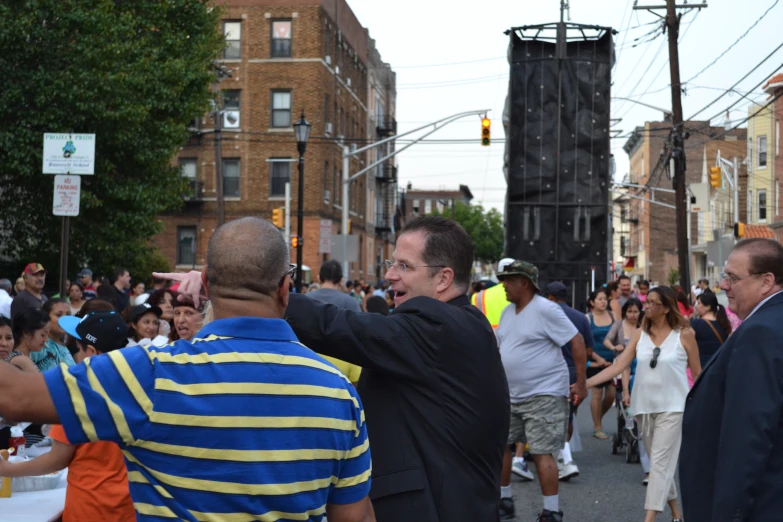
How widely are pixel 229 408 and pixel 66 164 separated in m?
A: 11.0

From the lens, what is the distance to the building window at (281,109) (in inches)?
1797

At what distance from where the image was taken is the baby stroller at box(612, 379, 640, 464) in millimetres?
11719

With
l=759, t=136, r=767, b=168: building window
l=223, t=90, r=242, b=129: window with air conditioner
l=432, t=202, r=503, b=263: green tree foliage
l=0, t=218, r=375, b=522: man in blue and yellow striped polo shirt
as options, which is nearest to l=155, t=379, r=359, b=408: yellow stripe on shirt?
l=0, t=218, r=375, b=522: man in blue and yellow striped polo shirt

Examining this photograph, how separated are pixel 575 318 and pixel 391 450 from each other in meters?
8.24

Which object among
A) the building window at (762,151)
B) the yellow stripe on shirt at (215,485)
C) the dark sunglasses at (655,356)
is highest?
the building window at (762,151)

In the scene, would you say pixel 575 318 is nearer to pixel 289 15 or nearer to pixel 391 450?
pixel 391 450

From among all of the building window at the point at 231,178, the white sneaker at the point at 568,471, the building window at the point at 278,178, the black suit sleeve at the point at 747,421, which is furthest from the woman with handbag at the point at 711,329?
the building window at the point at 231,178

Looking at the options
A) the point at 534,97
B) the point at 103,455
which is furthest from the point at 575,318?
the point at 103,455

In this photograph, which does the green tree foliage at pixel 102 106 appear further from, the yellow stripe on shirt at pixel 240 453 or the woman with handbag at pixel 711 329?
the yellow stripe on shirt at pixel 240 453

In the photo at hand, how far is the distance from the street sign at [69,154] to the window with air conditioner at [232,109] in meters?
32.9

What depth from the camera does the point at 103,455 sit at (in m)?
4.52

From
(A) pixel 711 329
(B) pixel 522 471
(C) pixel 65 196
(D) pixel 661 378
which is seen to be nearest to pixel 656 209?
(A) pixel 711 329

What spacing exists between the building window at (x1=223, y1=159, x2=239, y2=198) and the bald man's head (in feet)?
144

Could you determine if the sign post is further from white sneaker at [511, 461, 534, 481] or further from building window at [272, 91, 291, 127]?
building window at [272, 91, 291, 127]
